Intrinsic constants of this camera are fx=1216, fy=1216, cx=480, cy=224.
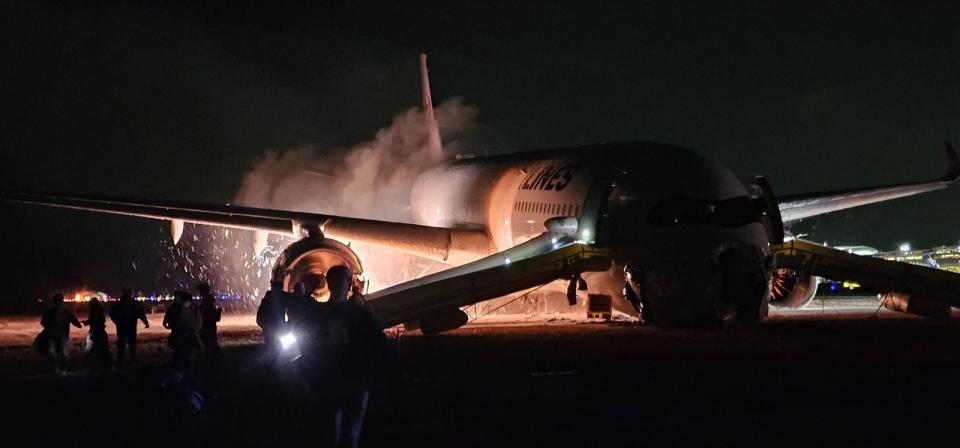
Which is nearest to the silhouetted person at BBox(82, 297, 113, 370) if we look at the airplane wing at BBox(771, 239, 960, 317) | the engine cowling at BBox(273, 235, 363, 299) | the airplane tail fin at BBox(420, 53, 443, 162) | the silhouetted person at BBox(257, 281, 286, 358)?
the silhouetted person at BBox(257, 281, 286, 358)

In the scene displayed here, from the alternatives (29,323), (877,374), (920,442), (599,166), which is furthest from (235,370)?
(29,323)

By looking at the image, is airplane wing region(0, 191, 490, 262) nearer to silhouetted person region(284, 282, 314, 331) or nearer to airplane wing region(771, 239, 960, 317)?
airplane wing region(771, 239, 960, 317)

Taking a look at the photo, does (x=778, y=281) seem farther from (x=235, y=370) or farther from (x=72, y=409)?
(x=72, y=409)

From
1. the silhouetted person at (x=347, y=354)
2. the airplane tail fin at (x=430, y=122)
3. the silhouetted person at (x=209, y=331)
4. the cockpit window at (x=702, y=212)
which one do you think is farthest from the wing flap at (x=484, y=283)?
the airplane tail fin at (x=430, y=122)

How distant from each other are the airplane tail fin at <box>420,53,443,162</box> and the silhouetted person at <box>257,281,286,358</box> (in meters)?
27.1

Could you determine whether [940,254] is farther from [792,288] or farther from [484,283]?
[484,283]

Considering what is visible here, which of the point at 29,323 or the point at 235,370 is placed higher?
the point at 29,323

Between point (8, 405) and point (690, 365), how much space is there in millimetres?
8603

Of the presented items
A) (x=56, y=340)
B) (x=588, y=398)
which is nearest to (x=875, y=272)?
(x=588, y=398)

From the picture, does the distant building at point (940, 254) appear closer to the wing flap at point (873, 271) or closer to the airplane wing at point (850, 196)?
the airplane wing at point (850, 196)

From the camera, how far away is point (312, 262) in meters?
26.8

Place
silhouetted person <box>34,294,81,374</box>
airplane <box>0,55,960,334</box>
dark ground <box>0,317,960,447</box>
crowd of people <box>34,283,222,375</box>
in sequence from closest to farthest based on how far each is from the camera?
dark ground <box>0,317,960,447</box>
crowd of people <box>34,283,222,375</box>
silhouetted person <box>34,294,81,374</box>
airplane <box>0,55,960,334</box>

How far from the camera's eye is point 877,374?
15.1 meters

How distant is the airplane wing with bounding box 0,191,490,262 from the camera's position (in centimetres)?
2966
